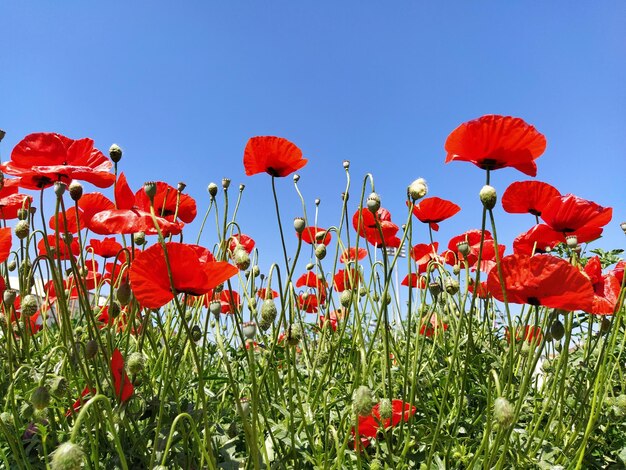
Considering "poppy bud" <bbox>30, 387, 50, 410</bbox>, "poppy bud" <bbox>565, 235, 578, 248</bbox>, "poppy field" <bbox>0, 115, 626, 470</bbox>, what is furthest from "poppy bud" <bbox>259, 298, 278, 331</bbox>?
"poppy bud" <bbox>565, 235, 578, 248</bbox>

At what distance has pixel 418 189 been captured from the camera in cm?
133

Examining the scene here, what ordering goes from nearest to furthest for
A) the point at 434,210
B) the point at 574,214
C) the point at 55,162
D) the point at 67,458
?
the point at 67,458, the point at 55,162, the point at 574,214, the point at 434,210

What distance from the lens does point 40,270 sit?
93.5 inches

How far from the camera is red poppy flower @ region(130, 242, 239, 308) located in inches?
43.5

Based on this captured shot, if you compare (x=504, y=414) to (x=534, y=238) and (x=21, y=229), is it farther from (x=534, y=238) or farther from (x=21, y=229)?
(x=21, y=229)

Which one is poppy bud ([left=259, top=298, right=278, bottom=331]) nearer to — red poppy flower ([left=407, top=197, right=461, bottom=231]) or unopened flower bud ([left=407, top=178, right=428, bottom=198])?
unopened flower bud ([left=407, top=178, right=428, bottom=198])

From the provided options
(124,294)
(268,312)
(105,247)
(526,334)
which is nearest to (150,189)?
(124,294)

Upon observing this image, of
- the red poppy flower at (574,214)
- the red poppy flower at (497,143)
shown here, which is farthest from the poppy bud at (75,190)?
the red poppy flower at (574,214)

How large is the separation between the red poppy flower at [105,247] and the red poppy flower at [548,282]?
185cm

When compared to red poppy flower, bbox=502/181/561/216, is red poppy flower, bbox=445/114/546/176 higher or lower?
lower

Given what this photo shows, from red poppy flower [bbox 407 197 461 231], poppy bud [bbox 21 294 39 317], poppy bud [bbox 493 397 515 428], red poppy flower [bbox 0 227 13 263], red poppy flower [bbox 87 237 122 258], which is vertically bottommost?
poppy bud [bbox 493 397 515 428]

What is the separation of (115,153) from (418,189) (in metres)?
0.98

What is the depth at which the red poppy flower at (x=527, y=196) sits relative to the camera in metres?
1.73

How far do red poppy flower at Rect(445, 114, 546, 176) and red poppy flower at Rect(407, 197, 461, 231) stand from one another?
2.31ft
